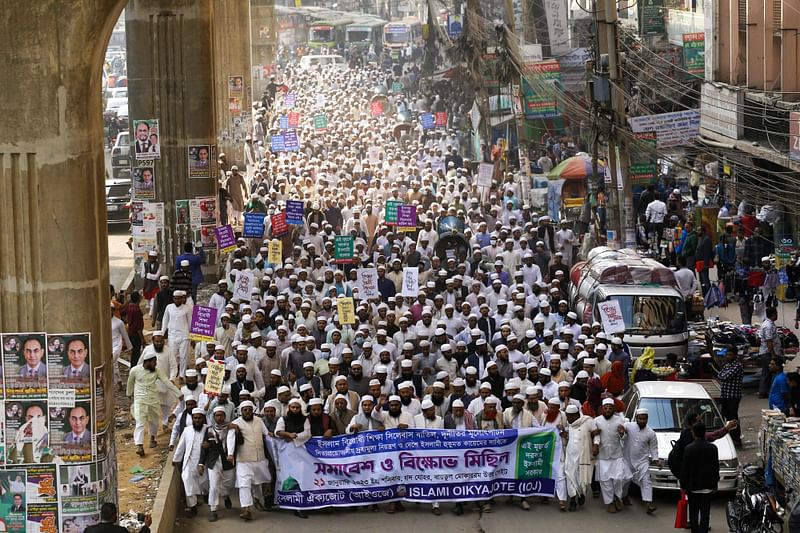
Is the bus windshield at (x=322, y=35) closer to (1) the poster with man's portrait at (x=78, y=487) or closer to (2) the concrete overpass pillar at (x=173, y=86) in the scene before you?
(2) the concrete overpass pillar at (x=173, y=86)

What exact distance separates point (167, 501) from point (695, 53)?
26.8 m

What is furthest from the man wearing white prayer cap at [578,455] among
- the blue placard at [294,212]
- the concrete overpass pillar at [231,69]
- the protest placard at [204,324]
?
the concrete overpass pillar at [231,69]

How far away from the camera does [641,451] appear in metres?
15.2

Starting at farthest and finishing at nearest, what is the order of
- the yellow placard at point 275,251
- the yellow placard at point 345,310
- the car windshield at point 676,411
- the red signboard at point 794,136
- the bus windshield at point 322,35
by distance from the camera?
1. the bus windshield at point 322,35
2. the red signboard at point 794,136
3. the yellow placard at point 275,251
4. the yellow placard at point 345,310
5. the car windshield at point 676,411

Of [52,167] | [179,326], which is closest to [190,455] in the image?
[52,167]

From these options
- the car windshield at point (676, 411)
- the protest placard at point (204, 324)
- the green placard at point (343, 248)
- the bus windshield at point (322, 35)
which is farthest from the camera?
the bus windshield at point (322, 35)

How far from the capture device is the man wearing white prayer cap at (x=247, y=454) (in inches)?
592

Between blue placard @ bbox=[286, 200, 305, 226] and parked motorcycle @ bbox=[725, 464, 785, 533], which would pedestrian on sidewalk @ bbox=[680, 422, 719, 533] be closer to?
parked motorcycle @ bbox=[725, 464, 785, 533]

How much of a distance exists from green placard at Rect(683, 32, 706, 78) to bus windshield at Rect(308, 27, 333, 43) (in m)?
64.3

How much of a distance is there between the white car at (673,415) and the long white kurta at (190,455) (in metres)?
4.83

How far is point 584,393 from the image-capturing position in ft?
55.0

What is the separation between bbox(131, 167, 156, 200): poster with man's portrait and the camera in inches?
1101

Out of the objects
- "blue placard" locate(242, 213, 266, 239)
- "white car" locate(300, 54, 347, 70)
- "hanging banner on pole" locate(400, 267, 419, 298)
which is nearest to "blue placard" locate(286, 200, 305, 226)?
"blue placard" locate(242, 213, 266, 239)

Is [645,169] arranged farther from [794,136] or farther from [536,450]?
[536,450]
